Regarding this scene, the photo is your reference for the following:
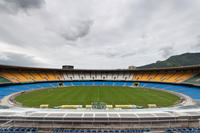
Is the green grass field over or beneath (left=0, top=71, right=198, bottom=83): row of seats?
beneath

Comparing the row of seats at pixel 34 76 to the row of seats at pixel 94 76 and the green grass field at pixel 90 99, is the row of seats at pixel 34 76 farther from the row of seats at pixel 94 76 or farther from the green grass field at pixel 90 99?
the green grass field at pixel 90 99

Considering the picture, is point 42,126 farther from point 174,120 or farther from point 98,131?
point 174,120

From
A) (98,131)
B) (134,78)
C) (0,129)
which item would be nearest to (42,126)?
(0,129)

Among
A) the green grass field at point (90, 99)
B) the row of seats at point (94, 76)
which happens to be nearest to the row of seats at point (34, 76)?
the row of seats at point (94, 76)

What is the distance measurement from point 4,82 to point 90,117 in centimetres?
4399

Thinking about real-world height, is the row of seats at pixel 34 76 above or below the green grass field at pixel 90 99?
above

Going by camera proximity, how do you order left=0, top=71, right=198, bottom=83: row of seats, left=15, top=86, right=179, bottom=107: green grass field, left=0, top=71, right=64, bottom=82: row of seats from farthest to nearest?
left=0, top=71, right=198, bottom=83: row of seats < left=0, top=71, right=64, bottom=82: row of seats < left=15, top=86, right=179, bottom=107: green grass field

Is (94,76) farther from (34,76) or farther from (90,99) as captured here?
(90,99)

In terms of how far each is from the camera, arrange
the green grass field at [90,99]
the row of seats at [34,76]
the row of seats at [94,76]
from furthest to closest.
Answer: the row of seats at [94,76] → the row of seats at [34,76] → the green grass field at [90,99]

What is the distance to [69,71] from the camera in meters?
63.2

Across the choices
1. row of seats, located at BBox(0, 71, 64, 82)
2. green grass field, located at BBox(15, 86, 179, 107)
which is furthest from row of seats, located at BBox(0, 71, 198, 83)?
green grass field, located at BBox(15, 86, 179, 107)

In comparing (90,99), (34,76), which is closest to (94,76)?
(34,76)

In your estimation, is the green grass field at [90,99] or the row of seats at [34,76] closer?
the green grass field at [90,99]

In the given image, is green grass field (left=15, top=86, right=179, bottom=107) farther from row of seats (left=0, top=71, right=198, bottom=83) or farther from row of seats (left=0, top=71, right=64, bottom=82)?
row of seats (left=0, top=71, right=198, bottom=83)
